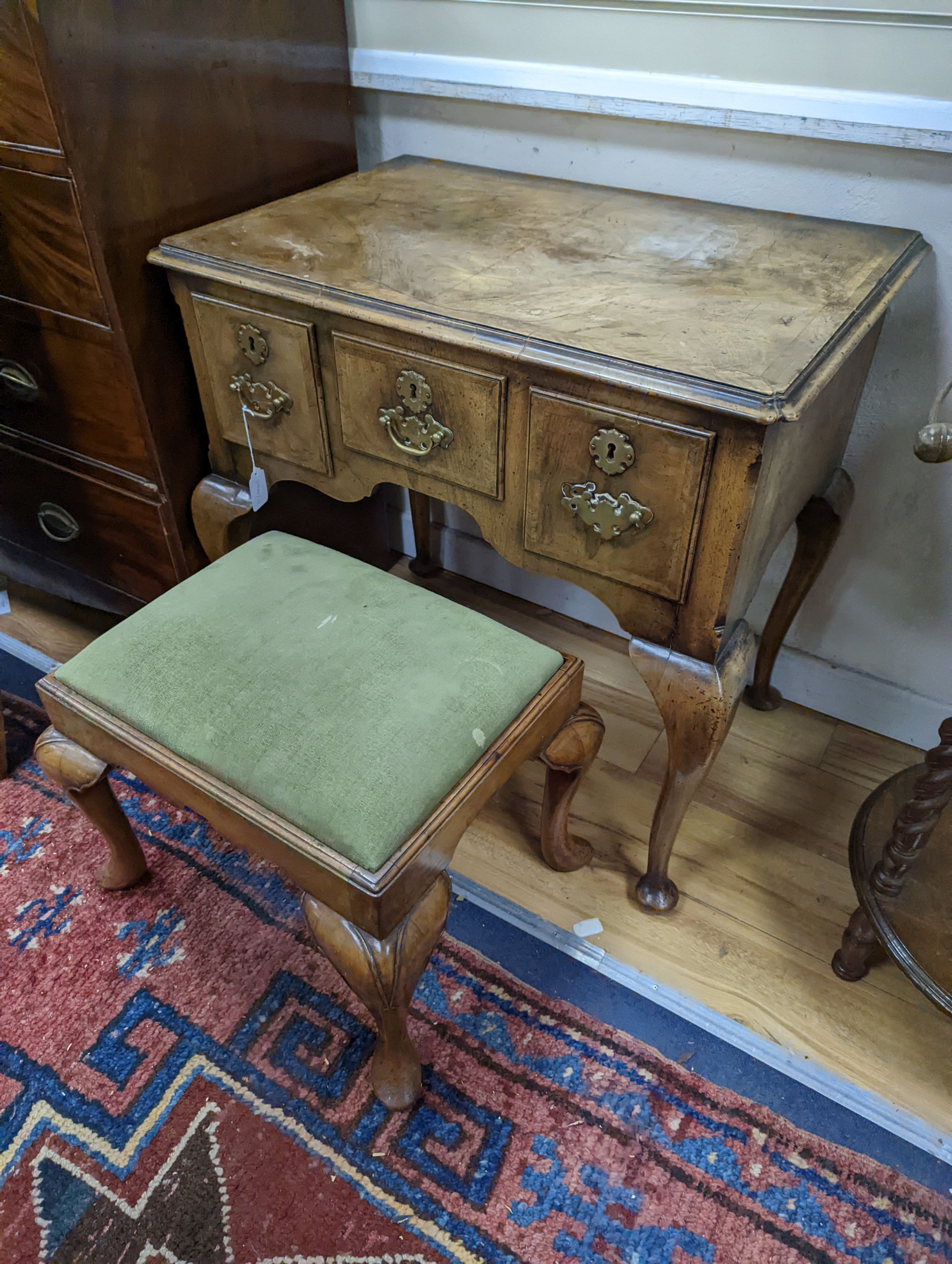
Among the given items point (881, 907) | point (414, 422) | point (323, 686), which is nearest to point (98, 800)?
point (323, 686)

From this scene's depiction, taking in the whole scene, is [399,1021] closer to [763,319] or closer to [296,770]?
[296,770]

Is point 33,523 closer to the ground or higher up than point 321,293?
closer to the ground

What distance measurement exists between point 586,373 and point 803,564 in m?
0.66

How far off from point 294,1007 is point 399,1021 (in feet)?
0.85

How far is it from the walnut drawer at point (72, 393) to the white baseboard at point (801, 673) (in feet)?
2.24

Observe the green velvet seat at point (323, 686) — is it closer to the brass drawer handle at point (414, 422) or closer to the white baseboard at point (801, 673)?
the brass drawer handle at point (414, 422)

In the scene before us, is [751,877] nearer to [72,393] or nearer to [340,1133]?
[340,1133]

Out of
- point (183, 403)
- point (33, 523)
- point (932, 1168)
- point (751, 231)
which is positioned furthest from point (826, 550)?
point (33, 523)

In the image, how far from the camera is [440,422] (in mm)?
980

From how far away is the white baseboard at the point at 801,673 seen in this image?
4.81ft

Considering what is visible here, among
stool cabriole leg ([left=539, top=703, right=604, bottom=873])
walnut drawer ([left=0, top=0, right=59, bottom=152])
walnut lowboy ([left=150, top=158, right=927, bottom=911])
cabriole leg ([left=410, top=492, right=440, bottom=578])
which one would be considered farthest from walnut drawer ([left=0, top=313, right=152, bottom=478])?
stool cabriole leg ([left=539, top=703, right=604, bottom=873])

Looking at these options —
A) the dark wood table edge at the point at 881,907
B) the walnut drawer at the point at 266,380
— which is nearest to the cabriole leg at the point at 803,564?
the dark wood table edge at the point at 881,907

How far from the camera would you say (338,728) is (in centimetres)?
88

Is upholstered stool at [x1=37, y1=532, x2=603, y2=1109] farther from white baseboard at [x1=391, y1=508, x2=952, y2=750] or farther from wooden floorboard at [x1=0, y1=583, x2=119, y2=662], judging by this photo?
wooden floorboard at [x1=0, y1=583, x2=119, y2=662]
